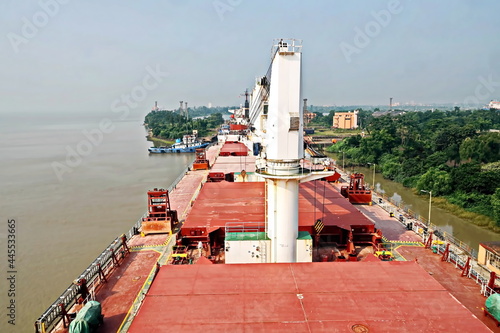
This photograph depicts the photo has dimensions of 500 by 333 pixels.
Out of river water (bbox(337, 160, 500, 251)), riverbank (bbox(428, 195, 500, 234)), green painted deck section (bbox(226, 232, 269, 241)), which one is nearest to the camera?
green painted deck section (bbox(226, 232, 269, 241))

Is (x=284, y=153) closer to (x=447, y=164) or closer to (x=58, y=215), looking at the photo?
(x=58, y=215)

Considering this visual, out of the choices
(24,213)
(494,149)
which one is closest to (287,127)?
(24,213)

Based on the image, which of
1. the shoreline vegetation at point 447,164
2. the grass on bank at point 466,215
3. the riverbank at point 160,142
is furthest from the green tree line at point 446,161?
the riverbank at point 160,142

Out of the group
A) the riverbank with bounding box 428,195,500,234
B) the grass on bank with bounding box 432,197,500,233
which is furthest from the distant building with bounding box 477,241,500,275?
the grass on bank with bounding box 432,197,500,233

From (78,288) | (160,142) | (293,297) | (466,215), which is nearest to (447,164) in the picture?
(466,215)

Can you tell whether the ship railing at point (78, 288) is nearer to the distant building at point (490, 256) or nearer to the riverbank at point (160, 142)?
the distant building at point (490, 256)

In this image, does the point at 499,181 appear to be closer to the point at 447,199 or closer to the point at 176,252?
the point at 447,199

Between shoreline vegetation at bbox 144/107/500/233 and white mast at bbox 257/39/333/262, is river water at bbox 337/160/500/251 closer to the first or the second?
shoreline vegetation at bbox 144/107/500/233
